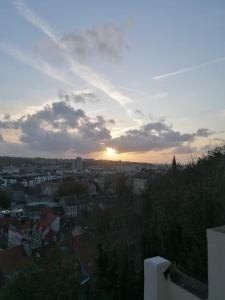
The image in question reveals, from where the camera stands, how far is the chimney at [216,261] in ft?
11.8

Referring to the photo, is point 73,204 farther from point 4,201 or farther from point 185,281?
point 185,281

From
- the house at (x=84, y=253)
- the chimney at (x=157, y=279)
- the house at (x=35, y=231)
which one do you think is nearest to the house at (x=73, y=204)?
the house at (x=35, y=231)

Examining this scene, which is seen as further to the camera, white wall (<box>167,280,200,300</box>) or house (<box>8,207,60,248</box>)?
house (<box>8,207,60,248</box>)

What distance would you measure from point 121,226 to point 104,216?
4.47 meters

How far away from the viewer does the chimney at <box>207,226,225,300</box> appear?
11.8 ft

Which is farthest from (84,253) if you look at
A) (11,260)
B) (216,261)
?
(216,261)

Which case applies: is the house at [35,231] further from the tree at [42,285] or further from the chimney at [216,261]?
the chimney at [216,261]

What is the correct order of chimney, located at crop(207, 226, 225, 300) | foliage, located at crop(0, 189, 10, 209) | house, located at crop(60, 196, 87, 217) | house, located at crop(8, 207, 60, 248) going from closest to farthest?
chimney, located at crop(207, 226, 225, 300) → house, located at crop(8, 207, 60, 248) → house, located at crop(60, 196, 87, 217) → foliage, located at crop(0, 189, 10, 209)

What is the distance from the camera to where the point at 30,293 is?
14.2 m

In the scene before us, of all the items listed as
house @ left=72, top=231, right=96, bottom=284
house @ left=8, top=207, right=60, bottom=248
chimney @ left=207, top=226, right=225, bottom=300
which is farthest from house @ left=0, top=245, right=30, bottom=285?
chimney @ left=207, top=226, right=225, bottom=300

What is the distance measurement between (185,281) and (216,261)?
34.4 inches

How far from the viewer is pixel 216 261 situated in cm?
365

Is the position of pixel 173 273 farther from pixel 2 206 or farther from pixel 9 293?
pixel 2 206

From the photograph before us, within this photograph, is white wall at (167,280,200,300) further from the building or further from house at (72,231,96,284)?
house at (72,231,96,284)
